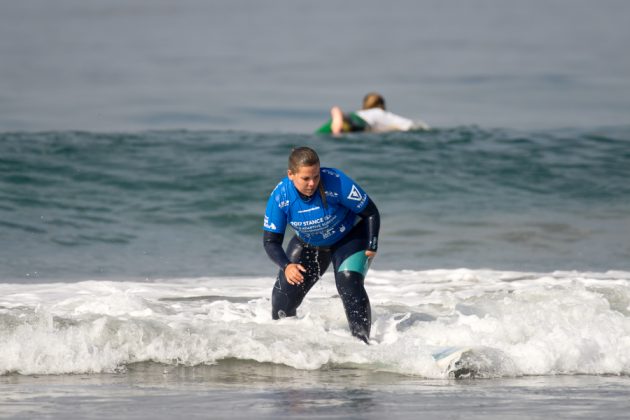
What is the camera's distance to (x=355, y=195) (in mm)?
6621

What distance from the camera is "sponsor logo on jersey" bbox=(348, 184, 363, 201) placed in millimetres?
6605

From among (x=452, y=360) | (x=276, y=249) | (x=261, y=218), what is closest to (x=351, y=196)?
(x=276, y=249)

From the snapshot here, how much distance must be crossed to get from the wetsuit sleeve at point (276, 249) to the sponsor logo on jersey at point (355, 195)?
0.51 m

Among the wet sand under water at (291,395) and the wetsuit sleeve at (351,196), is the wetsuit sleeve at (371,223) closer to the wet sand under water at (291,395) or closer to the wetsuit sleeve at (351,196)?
the wetsuit sleeve at (351,196)

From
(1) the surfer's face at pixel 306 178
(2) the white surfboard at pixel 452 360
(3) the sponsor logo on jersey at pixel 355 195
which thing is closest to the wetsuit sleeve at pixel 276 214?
(1) the surfer's face at pixel 306 178

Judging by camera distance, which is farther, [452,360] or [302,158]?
[302,158]

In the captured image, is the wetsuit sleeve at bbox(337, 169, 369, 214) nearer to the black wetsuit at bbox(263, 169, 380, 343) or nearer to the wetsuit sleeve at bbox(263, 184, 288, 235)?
the black wetsuit at bbox(263, 169, 380, 343)

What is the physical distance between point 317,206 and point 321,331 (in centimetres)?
90

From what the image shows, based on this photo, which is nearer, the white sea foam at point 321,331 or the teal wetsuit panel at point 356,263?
the white sea foam at point 321,331

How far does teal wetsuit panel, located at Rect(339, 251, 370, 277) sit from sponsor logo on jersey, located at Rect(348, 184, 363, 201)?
352mm

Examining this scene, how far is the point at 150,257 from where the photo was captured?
1156 centimetres

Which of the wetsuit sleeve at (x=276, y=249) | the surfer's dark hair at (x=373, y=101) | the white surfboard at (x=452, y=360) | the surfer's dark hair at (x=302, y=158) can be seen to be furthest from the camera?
the surfer's dark hair at (x=373, y=101)

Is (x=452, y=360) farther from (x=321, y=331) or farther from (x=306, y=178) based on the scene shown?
(x=306, y=178)

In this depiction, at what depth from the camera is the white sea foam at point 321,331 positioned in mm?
6332
